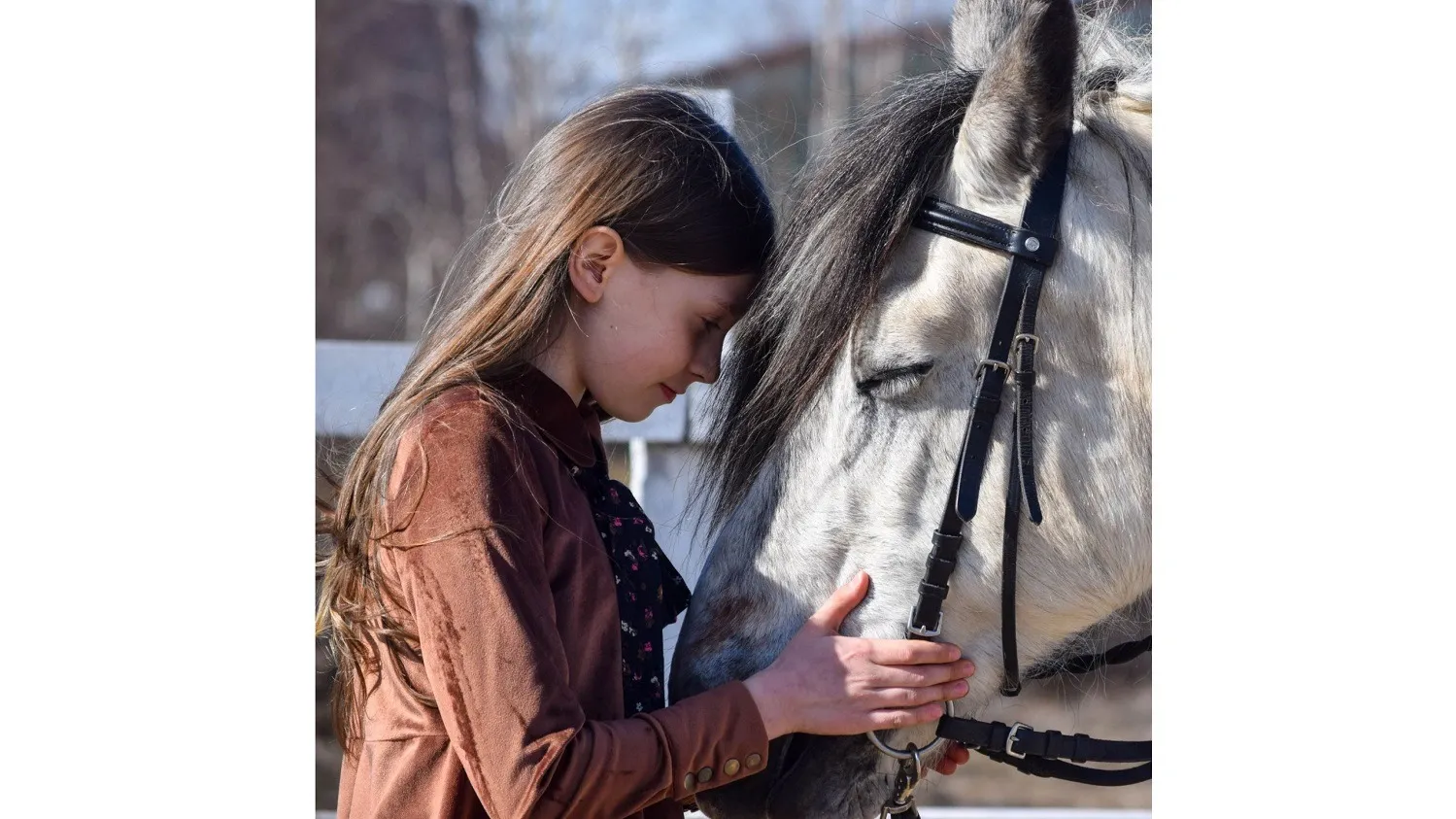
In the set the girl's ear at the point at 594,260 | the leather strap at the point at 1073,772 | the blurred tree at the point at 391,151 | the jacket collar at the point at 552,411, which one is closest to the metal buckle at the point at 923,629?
the leather strap at the point at 1073,772

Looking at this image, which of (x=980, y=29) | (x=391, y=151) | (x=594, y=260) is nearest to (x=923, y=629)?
(x=594, y=260)

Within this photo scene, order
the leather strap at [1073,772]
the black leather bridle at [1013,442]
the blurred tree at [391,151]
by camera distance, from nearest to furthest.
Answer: the black leather bridle at [1013,442]
the leather strap at [1073,772]
the blurred tree at [391,151]

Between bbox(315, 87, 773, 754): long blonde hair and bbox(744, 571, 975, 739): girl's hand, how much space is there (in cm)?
40

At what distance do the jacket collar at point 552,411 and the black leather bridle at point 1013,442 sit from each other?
419 millimetres

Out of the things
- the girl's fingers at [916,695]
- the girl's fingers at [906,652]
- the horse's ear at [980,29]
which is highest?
the horse's ear at [980,29]

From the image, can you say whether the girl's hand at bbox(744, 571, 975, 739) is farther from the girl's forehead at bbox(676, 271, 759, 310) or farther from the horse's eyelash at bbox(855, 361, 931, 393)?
the girl's forehead at bbox(676, 271, 759, 310)

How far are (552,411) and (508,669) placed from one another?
321 mm

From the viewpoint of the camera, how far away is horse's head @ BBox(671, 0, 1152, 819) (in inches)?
52.0

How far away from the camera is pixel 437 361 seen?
4.23ft

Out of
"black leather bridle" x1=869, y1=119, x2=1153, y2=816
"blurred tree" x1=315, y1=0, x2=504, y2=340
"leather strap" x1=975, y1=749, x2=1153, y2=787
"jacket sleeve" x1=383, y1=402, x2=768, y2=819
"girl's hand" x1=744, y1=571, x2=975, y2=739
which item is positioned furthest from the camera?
"blurred tree" x1=315, y1=0, x2=504, y2=340

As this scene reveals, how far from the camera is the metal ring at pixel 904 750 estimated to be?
1.33 m

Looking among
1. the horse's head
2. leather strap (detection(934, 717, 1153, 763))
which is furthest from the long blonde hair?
leather strap (detection(934, 717, 1153, 763))

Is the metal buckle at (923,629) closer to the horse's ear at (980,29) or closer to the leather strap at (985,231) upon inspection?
the leather strap at (985,231)
